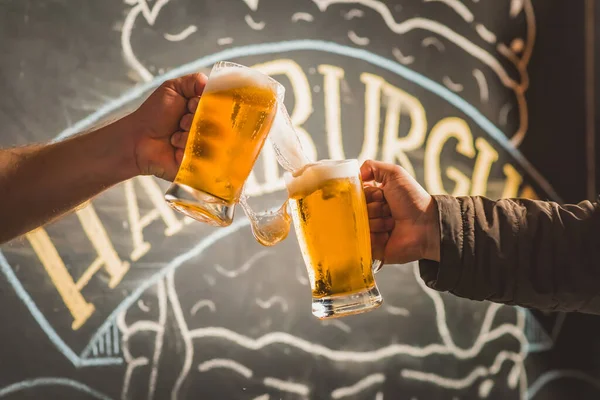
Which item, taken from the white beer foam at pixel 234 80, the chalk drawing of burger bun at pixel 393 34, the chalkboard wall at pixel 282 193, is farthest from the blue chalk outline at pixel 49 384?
the white beer foam at pixel 234 80

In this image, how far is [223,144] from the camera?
94cm

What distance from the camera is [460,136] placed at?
85.0 inches

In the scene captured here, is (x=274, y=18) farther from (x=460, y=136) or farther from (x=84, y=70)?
(x=460, y=136)

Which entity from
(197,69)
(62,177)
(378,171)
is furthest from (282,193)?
(62,177)

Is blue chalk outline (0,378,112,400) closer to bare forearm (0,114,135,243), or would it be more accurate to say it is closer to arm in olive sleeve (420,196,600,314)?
bare forearm (0,114,135,243)

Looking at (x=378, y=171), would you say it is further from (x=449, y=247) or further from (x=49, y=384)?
(x=49, y=384)

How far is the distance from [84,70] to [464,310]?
1.56 meters

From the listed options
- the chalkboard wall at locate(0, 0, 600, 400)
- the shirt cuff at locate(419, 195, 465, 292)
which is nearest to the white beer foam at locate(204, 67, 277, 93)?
the shirt cuff at locate(419, 195, 465, 292)

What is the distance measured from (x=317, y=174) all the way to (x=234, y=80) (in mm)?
219

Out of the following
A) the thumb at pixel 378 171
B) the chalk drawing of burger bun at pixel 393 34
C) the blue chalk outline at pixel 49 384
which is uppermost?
the chalk drawing of burger bun at pixel 393 34

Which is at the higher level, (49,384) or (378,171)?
(378,171)

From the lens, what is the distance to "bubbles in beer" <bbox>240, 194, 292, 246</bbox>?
3.63 feet

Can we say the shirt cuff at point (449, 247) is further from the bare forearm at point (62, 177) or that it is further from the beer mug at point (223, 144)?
the bare forearm at point (62, 177)

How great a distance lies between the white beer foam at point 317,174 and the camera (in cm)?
103
